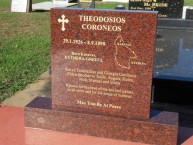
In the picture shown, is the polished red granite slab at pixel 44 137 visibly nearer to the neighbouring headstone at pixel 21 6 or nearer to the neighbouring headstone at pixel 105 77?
the neighbouring headstone at pixel 105 77

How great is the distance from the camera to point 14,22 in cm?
1291

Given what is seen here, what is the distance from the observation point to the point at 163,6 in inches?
373

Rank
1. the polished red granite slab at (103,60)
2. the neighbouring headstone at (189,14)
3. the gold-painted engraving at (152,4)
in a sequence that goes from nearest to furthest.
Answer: the polished red granite slab at (103,60) → the gold-painted engraving at (152,4) → the neighbouring headstone at (189,14)

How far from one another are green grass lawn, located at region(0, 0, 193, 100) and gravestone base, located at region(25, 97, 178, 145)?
1.64 m

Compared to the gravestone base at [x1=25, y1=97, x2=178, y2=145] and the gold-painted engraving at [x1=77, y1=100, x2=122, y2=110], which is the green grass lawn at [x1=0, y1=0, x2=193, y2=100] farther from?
the gold-painted engraving at [x1=77, y1=100, x2=122, y2=110]

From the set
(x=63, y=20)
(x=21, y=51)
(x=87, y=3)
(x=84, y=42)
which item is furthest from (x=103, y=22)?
(x=87, y=3)

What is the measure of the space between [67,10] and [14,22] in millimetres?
9633

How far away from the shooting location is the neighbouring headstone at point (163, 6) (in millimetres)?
9398

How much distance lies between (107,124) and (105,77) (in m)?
0.48

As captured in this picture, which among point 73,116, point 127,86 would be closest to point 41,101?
point 73,116

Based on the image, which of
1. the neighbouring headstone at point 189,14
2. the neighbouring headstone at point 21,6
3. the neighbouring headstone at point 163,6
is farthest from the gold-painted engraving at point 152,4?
the neighbouring headstone at point 21,6

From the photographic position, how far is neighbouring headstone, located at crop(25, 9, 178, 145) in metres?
3.58

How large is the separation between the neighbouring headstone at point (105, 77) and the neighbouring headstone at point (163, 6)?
234 inches

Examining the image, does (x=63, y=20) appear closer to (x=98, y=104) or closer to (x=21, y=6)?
(x=98, y=104)
